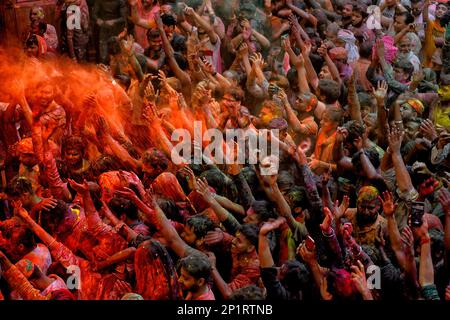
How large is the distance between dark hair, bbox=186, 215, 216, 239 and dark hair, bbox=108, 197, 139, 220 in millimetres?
401

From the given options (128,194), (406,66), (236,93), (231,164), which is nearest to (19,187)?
(128,194)

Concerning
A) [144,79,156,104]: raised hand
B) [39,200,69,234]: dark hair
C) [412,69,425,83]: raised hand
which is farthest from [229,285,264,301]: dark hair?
[412,69,425,83]: raised hand

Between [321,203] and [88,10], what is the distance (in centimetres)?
426

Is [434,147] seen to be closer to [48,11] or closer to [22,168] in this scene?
[22,168]

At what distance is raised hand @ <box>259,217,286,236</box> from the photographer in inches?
301

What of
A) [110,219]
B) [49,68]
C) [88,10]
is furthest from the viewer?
[88,10]

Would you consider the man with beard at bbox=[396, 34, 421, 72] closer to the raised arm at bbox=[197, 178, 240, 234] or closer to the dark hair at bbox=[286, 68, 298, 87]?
the dark hair at bbox=[286, 68, 298, 87]

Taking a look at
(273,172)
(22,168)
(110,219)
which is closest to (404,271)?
(273,172)

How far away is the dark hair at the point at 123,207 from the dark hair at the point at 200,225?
1.31 ft

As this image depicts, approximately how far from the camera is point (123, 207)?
26.2 feet

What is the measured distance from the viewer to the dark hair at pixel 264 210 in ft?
26.0

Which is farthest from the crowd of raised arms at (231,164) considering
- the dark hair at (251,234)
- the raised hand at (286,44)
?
the raised hand at (286,44)

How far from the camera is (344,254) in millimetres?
7496
